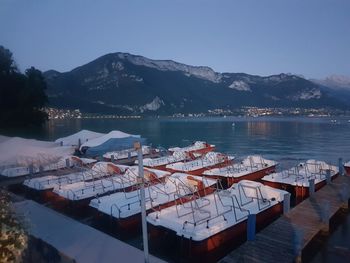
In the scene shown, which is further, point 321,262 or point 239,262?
point 321,262

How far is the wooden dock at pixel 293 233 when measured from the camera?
909cm

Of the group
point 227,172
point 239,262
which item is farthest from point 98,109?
point 239,262

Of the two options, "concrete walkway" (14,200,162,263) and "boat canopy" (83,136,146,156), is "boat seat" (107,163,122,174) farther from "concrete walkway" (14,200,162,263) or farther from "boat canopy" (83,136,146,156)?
"concrete walkway" (14,200,162,263)

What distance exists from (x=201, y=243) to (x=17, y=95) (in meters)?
40.9

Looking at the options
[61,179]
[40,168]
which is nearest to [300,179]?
[61,179]

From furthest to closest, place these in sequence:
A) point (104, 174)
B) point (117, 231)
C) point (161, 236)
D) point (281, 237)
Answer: point (104, 174) → point (117, 231) → point (161, 236) → point (281, 237)

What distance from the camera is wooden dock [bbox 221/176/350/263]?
909 centimetres

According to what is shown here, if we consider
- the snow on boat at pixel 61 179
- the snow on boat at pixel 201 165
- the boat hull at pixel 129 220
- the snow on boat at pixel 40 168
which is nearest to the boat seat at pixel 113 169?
the snow on boat at pixel 61 179

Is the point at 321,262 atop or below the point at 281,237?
below

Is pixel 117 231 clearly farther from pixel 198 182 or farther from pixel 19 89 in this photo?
pixel 19 89

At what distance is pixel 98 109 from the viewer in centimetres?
17425

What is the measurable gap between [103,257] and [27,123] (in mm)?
40217

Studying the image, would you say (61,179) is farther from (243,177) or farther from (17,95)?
(17,95)

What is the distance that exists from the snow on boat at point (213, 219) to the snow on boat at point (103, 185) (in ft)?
11.8
